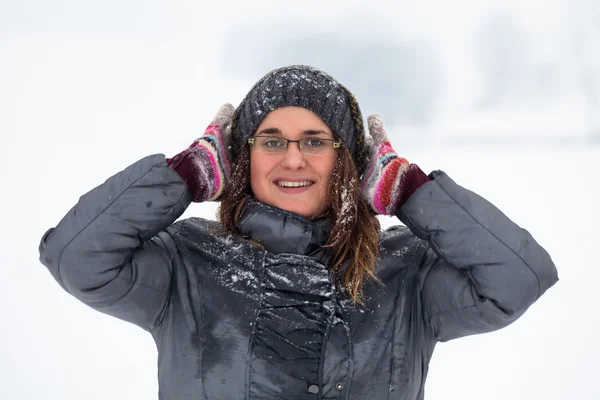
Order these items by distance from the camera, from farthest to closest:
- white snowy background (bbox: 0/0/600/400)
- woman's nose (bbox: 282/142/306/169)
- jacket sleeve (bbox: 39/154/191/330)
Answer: white snowy background (bbox: 0/0/600/400)
woman's nose (bbox: 282/142/306/169)
jacket sleeve (bbox: 39/154/191/330)

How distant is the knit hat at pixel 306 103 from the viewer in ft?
5.96

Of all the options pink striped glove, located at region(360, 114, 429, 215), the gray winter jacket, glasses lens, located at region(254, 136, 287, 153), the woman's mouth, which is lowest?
the gray winter jacket

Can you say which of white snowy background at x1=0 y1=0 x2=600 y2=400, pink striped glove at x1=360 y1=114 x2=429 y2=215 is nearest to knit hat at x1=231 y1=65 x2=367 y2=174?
pink striped glove at x1=360 y1=114 x2=429 y2=215

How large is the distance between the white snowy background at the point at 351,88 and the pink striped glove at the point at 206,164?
197 cm

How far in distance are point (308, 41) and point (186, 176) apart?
7.34 m

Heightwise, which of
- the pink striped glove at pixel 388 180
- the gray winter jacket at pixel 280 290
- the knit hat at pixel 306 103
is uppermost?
the knit hat at pixel 306 103

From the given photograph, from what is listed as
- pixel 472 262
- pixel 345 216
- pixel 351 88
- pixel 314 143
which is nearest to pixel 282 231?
pixel 345 216

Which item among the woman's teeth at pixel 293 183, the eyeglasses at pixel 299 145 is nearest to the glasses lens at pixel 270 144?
the eyeglasses at pixel 299 145

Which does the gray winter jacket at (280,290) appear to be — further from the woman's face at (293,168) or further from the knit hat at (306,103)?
the knit hat at (306,103)

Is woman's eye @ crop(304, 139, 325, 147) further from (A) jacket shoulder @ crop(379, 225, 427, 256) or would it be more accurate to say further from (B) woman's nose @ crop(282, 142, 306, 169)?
(A) jacket shoulder @ crop(379, 225, 427, 256)

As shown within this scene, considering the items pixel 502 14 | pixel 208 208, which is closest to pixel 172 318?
pixel 208 208

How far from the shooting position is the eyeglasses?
1.80m

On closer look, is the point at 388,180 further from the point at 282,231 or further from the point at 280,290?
the point at 280,290

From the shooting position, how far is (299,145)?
178 centimetres
